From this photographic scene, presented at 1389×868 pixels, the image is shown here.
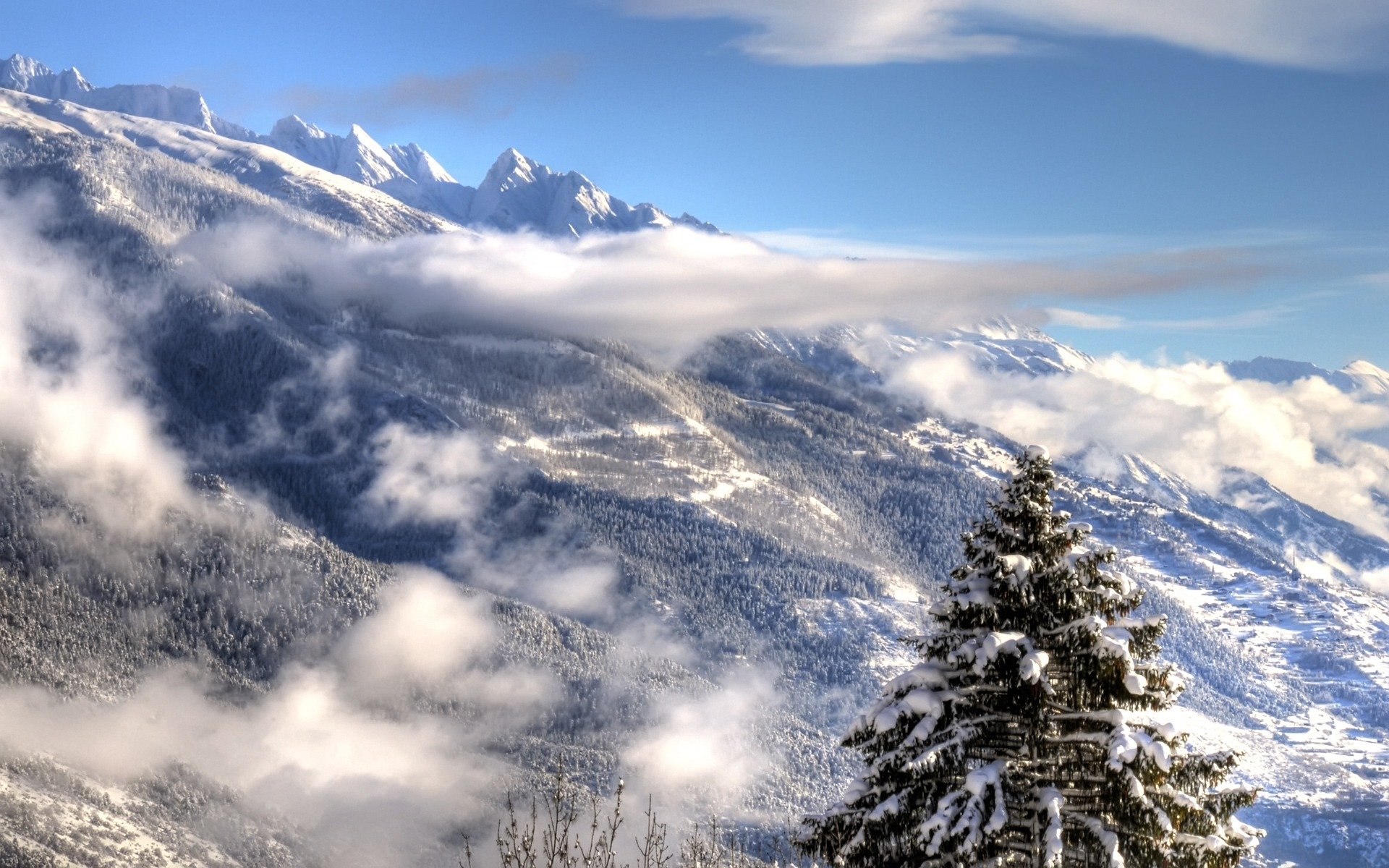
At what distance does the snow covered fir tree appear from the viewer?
76.5 feet

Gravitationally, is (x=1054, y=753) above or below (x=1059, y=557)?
below

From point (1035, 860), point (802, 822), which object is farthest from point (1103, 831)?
point (802, 822)

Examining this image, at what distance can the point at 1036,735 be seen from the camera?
963 inches

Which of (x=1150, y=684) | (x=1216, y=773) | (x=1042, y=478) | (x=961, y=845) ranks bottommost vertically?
(x=961, y=845)

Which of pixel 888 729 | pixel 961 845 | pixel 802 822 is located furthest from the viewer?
pixel 802 822

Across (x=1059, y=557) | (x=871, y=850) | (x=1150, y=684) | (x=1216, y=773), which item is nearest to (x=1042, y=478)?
(x=1059, y=557)

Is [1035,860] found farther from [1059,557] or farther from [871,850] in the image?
[1059,557]

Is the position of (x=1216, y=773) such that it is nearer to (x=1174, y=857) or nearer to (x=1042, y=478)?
(x=1174, y=857)

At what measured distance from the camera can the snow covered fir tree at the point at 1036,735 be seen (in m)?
23.3

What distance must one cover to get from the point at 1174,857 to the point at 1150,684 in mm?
3163

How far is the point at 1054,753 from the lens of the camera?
2466cm

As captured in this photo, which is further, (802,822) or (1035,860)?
(802,822)

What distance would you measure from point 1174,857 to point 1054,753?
278 cm

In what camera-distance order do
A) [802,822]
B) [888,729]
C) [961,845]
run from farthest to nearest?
[802,822], [888,729], [961,845]
